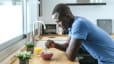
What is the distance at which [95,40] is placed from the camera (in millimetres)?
2234

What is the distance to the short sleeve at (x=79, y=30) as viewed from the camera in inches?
83.4

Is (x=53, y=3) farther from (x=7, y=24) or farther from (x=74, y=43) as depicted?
(x=74, y=43)

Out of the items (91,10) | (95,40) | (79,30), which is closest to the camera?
(79,30)

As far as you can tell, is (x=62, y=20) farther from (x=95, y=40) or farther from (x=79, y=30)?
(x=95, y=40)

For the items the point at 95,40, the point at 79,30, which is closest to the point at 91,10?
the point at 95,40

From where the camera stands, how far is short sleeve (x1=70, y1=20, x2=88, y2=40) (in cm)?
212

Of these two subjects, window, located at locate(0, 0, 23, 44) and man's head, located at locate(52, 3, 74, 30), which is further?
window, located at locate(0, 0, 23, 44)

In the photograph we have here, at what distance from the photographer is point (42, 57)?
7.48ft

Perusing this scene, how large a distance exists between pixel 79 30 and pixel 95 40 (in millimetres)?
223

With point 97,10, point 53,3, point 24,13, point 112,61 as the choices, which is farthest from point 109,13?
point 112,61

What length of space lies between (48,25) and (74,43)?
7.82 ft

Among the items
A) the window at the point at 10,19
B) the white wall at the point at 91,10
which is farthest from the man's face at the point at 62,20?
the white wall at the point at 91,10

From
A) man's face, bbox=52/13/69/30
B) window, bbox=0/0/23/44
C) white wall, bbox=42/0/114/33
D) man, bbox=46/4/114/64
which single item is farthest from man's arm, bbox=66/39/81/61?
white wall, bbox=42/0/114/33

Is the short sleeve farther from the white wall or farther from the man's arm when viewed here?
the white wall
